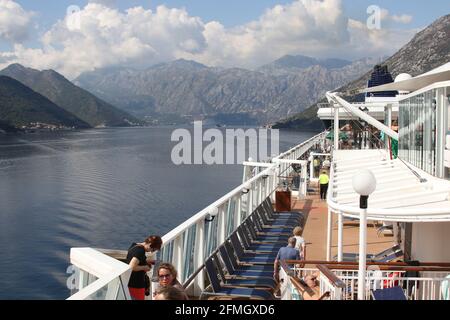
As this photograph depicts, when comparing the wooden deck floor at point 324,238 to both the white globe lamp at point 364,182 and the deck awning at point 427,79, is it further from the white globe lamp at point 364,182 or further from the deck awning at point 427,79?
the white globe lamp at point 364,182

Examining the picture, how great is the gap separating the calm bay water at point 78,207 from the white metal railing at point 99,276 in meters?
14.4

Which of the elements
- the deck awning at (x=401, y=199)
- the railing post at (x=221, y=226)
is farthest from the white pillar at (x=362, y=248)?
the railing post at (x=221, y=226)

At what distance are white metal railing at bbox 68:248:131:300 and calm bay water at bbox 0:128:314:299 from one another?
566 inches

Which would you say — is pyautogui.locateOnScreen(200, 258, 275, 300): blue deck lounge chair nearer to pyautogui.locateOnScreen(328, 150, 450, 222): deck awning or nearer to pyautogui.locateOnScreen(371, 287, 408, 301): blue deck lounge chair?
pyautogui.locateOnScreen(328, 150, 450, 222): deck awning

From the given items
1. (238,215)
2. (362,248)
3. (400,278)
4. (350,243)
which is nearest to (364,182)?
(362,248)

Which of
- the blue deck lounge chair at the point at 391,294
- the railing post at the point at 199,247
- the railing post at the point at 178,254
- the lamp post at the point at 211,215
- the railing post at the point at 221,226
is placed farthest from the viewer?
the railing post at the point at 221,226

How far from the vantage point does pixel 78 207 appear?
34906mm

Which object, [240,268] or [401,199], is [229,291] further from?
[401,199]

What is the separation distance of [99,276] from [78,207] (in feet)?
105

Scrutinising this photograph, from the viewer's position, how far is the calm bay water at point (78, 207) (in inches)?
859

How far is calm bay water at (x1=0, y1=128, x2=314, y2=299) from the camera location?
71.6 ft
